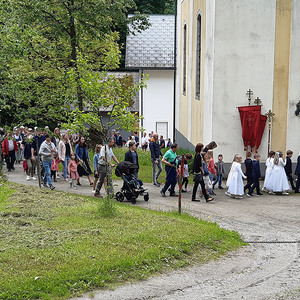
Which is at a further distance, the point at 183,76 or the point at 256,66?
the point at 183,76

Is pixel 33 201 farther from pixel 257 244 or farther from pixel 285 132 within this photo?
pixel 285 132

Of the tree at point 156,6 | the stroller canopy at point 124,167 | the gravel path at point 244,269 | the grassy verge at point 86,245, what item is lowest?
the gravel path at point 244,269

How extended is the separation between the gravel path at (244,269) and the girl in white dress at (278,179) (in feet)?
10.3

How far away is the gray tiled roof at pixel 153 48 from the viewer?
42.9 m

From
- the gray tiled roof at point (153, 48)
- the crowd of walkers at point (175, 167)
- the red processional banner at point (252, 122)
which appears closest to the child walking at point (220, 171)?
the crowd of walkers at point (175, 167)

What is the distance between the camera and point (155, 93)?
43312mm

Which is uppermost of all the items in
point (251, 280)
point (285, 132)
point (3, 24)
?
point (3, 24)

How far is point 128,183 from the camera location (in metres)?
15.8

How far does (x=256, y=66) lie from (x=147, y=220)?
1099cm

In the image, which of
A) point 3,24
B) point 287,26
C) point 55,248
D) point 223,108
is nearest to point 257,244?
point 55,248

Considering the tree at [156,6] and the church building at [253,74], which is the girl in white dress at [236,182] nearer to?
the church building at [253,74]

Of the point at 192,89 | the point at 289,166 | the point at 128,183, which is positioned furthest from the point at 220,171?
the point at 192,89

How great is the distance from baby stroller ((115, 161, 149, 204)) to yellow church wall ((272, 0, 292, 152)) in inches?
301

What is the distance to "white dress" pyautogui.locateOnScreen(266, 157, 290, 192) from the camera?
1889 centimetres
